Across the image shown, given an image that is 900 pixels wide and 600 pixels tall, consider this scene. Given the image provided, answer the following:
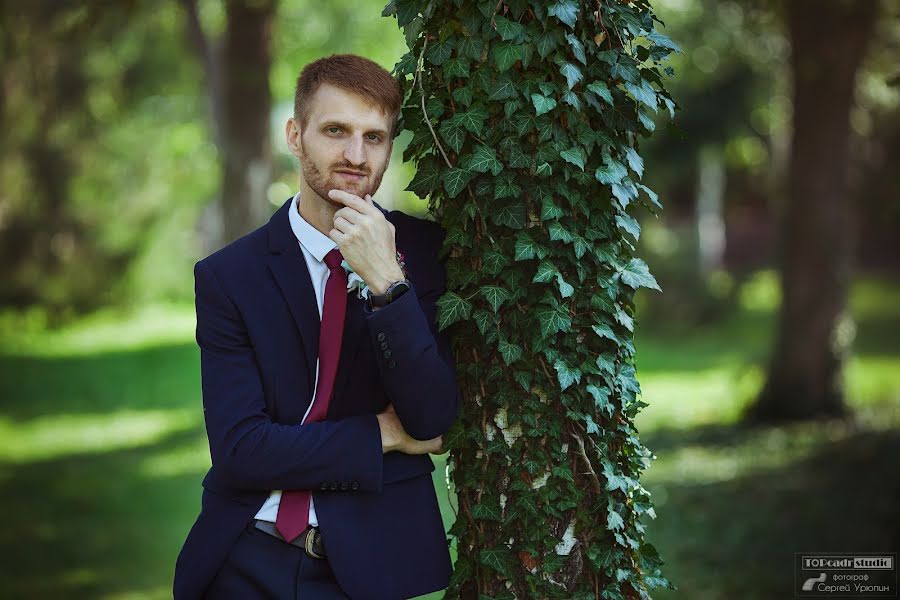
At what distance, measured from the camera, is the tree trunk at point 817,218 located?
1179cm

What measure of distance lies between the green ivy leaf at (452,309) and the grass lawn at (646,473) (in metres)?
3.54

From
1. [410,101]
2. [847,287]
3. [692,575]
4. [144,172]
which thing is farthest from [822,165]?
[144,172]

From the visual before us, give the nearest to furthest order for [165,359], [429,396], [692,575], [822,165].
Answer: [429,396], [692,575], [822,165], [165,359]

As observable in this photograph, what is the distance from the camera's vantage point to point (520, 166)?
2852 millimetres

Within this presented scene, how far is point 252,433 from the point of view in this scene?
284 centimetres

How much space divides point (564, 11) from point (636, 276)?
741mm

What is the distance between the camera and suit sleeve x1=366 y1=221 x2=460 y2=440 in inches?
108

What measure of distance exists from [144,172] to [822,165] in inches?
601

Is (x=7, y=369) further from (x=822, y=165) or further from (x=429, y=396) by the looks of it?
(x=429, y=396)

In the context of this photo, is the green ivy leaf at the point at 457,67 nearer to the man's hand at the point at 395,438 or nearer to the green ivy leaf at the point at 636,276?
the green ivy leaf at the point at 636,276
